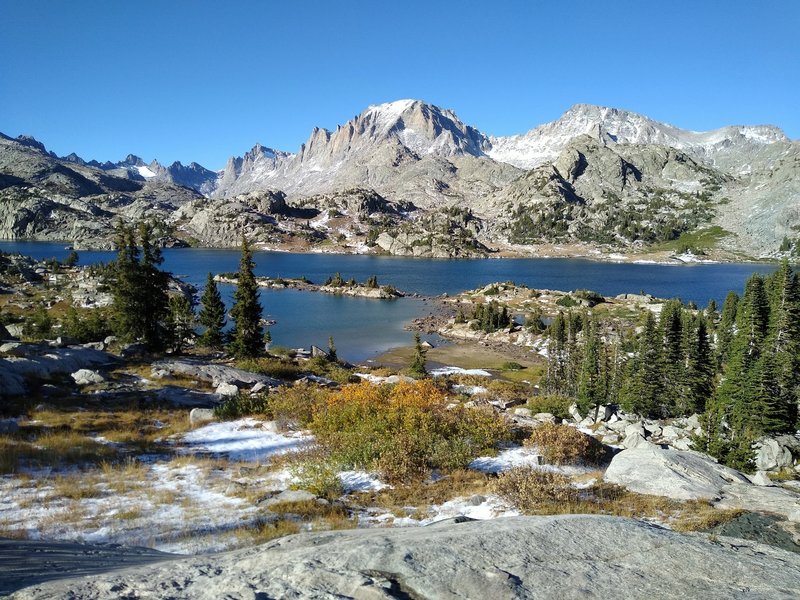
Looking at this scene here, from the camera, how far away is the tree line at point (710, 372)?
34156mm

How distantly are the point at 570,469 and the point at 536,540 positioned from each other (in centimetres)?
1081

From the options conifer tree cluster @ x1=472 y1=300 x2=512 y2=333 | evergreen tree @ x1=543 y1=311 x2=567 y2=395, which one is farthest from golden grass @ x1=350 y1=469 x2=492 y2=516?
conifer tree cluster @ x1=472 y1=300 x2=512 y2=333

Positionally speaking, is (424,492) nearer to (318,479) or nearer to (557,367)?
(318,479)

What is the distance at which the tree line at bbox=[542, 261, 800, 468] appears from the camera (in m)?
34.2

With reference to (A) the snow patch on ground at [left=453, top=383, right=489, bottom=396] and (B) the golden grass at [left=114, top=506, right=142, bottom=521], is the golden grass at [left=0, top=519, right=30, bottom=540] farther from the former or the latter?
(A) the snow patch on ground at [left=453, top=383, right=489, bottom=396]

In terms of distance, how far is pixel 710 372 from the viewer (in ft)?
161

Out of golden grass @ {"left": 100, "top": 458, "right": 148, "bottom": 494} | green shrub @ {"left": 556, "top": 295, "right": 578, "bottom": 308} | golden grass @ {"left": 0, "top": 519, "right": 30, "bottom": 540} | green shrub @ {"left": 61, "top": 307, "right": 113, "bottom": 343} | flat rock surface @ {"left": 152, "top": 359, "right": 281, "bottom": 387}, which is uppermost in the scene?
golden grass @ {"left": 0, "top": 519, "right": 30, "bottom": 540}

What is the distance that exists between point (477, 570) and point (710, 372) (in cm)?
5411

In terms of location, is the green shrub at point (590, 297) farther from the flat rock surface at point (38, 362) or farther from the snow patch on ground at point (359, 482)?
the snow patch on ground at point (359, 482)

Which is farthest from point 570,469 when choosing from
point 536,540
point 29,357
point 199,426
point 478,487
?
point 29,357

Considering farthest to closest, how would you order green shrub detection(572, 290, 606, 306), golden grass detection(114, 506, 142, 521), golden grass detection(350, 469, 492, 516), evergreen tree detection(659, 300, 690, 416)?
green shrub detection(572, 290, 606, 306) → evergreen tree detection(659, 300, 690, 416) → golden grass detection(350, 469, 492, 516) → golden grass detection(114, 506, 142, 521)

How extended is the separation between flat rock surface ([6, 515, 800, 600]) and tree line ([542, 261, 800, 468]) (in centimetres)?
2339

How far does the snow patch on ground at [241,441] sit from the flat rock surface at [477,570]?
10.7 m

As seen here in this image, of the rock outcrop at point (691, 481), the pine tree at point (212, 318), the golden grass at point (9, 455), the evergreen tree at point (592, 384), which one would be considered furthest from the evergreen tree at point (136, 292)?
the evergreen tree at point (592, 384)
